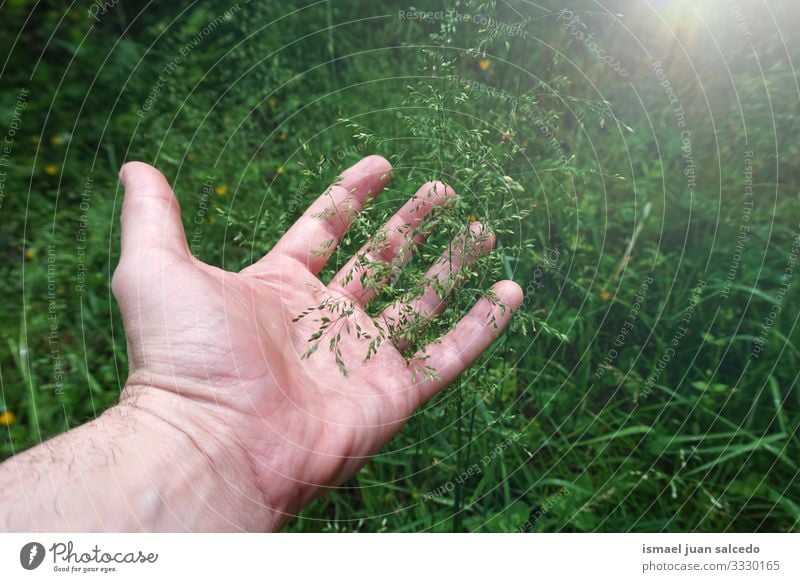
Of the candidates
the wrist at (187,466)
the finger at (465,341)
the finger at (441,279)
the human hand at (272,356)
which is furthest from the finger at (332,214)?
the wrist at (187,466)

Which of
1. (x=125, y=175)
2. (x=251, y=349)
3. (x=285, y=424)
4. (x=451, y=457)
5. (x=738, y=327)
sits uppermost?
(x=125, y=175)

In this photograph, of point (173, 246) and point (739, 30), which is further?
point (739, 30)

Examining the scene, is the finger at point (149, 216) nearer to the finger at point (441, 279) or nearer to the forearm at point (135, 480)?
the forearm at point (135, 480)

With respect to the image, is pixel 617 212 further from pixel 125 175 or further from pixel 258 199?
pixel 125 175

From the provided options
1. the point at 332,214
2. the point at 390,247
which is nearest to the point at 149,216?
the point at 332,214

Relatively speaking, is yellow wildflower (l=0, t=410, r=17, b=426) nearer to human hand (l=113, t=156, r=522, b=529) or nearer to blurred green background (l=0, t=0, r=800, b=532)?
blurred green background (l=0, t=0, r=800, b=532)

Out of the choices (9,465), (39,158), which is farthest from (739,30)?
(39,158)

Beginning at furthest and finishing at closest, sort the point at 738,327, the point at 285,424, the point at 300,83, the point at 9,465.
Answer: the point at 300,83 < the point at 738,327 < the point at 285,424 < the point at 9,465
